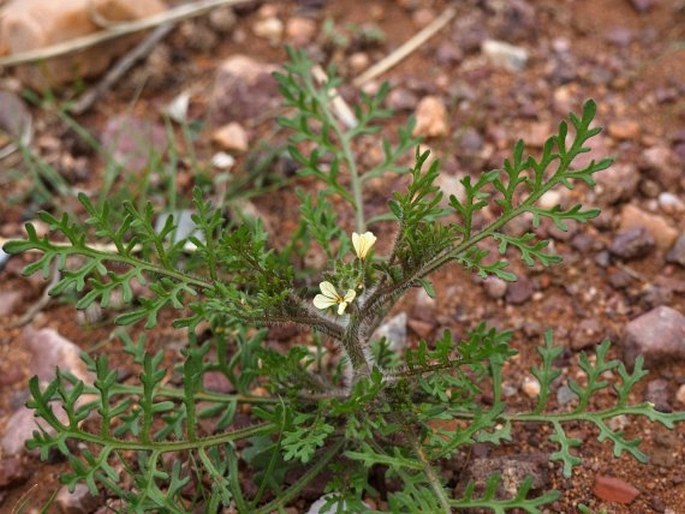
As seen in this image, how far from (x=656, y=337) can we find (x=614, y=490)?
0.59 meters

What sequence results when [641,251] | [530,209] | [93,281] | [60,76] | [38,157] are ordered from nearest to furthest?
1. [93,281]
2. [530,209]
3. [641,251]
4. [38,157]
5. [60,76]

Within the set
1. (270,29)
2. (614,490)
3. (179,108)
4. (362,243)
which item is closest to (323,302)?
(362,243)

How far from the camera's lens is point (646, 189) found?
3666 mm

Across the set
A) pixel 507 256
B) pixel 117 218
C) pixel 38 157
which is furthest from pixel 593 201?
pixel 38 157

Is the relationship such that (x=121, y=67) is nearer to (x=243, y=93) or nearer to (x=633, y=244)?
(x=243, y=93)

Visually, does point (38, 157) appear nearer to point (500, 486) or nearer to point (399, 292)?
point (399, 292)

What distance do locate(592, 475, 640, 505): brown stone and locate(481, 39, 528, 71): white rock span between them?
82.8 inches

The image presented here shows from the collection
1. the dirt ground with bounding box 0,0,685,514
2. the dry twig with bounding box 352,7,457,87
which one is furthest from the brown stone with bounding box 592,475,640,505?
the dry twig with bounding box 352,7,457,87

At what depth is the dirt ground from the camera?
3.08 meters

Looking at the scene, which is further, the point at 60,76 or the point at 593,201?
the point at 60,76

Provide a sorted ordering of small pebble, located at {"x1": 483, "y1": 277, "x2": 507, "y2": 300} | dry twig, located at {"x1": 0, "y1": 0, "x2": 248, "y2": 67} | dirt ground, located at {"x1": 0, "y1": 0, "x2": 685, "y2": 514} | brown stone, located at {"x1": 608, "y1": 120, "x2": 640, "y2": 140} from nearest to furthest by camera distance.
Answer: dirt ground, located at {"x1": 0, "y1": 0, "x2": 685, "y2": 514}
small pebble, located at {"x1": 483, "y1": 277, "x2": 507, "y2": 300}
brown stone, located at {"x1": 608, "y1": 120, "x2": 640, "y2": 140}
dry twig, located at {"x1": 0, "y1": 0, "x2": 248, "y2": 67}

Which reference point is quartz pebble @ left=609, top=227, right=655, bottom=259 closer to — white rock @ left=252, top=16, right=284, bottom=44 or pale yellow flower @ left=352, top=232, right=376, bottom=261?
pale yellow flower @ left=352, top=232, right=376, bottom=261

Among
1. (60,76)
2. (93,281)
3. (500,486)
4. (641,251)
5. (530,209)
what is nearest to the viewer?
(93,281)

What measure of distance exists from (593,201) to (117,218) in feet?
6.30
